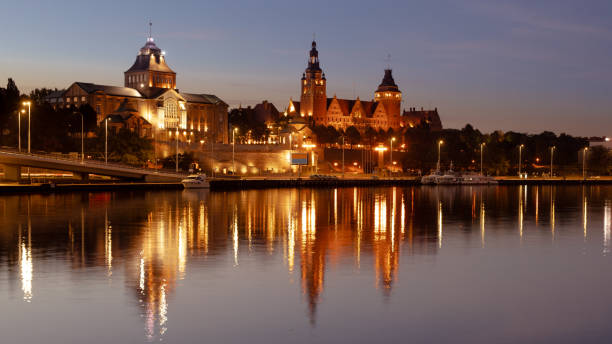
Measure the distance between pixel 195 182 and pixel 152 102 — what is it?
214 feet

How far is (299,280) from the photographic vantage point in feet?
91.4

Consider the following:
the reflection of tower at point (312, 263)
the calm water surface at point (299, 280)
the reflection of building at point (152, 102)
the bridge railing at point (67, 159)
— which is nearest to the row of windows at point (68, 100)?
the reflection of building at point (152, 102)

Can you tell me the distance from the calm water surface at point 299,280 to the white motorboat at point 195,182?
45.1 metres

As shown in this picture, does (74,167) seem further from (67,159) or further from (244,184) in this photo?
(244,184)

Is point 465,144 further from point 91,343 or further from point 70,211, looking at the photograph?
point 91,343

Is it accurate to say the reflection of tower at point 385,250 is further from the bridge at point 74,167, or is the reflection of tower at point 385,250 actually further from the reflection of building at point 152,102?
the reflection of building at point 152,102

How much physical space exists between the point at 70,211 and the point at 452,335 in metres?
43.1

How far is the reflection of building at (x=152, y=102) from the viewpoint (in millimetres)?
150875

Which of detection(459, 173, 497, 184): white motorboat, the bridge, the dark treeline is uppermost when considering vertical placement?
the dark treeline

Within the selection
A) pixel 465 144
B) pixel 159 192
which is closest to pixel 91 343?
pixel 159 192

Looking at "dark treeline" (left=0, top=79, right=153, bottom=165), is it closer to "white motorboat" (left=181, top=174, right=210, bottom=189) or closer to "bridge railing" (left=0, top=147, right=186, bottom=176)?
"bridge railing" (left=0, top=147, right=186, bottom=176)

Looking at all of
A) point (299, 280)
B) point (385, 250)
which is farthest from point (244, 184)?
point (299, 280)

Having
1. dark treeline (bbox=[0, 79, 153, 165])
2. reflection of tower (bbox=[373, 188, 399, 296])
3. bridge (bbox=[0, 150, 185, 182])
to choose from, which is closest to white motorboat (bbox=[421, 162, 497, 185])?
dark treeline (bbox=[0, 79, 153, 165])

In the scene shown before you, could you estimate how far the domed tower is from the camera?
568 feet
